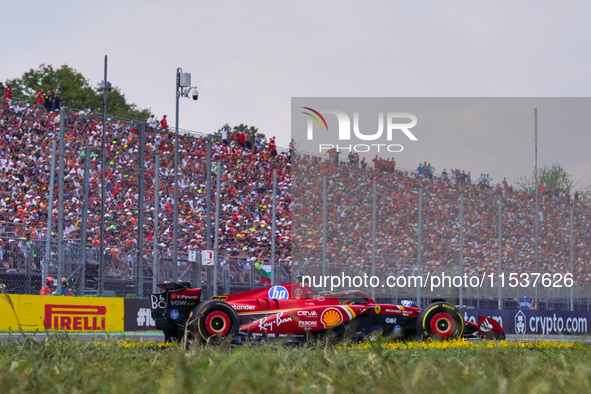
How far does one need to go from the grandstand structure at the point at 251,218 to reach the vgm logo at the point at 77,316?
754 millimetres

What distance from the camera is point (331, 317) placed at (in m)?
12.2

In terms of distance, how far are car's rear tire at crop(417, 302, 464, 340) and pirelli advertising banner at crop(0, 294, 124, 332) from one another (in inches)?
253

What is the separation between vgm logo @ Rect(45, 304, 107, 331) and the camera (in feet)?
53.8

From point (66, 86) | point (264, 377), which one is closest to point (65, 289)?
point (264, 377)

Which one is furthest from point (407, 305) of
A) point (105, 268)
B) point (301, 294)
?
point (105, 268)

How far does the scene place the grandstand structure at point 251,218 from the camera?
68.8 feet

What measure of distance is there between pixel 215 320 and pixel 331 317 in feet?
6.30

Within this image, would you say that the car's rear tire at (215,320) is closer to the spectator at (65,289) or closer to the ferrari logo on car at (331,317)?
the ferrari logo on car at (331,317)

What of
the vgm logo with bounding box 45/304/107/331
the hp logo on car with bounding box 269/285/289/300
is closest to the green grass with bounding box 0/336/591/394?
the hp logo on car with bounding box 269/285/289/300

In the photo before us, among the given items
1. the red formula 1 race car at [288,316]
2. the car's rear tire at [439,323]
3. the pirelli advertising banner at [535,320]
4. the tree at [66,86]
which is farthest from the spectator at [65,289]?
the tree at [66,86]

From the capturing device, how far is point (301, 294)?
12672mm

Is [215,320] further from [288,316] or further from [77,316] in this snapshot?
[77,316]

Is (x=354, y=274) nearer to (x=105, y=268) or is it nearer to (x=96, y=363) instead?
(x=105, y=268)

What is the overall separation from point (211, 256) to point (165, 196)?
628cm
